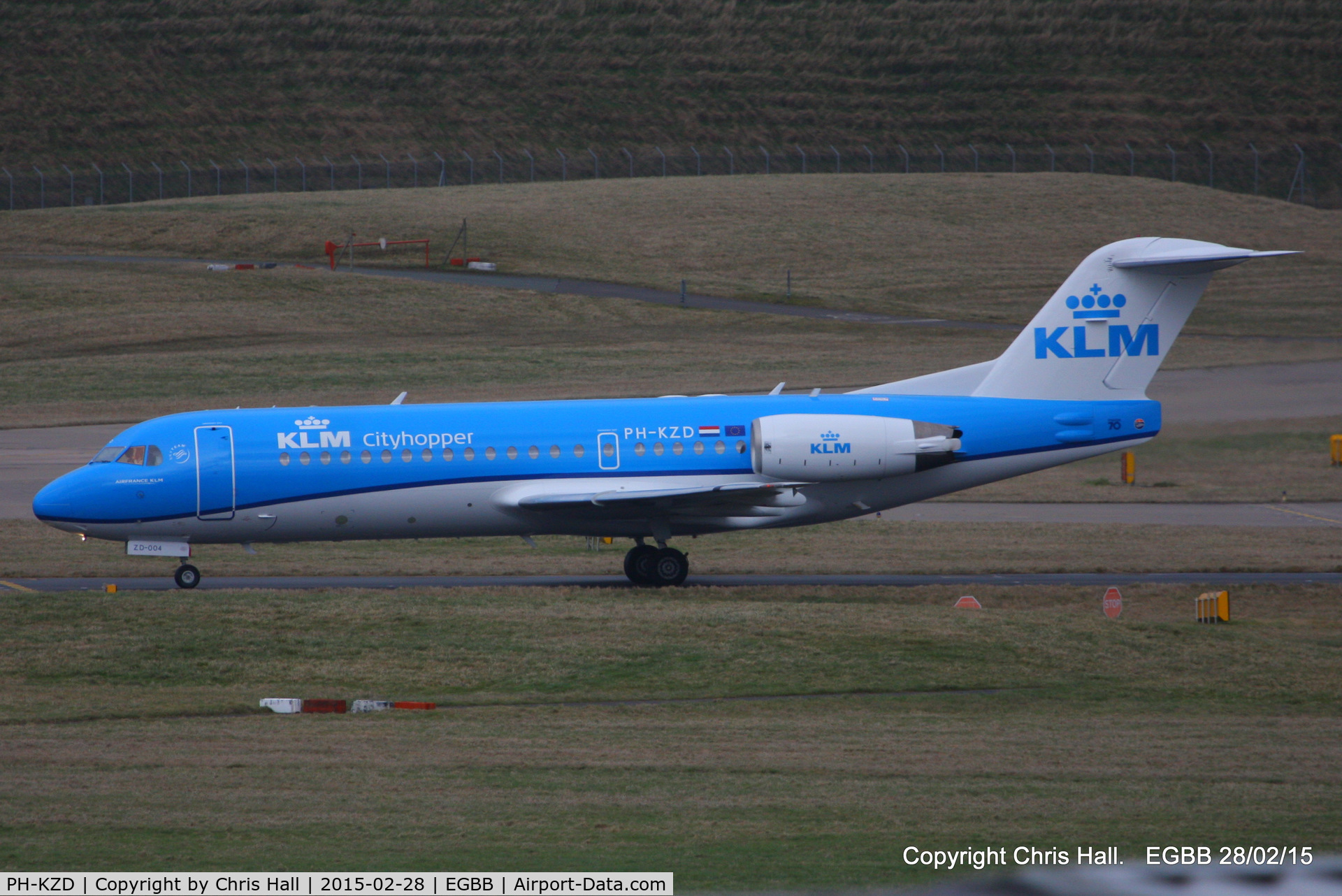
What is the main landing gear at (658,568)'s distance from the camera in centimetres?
2841

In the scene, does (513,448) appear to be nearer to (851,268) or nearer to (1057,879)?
(1057,879)

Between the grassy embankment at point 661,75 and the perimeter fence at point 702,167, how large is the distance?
1.29 m

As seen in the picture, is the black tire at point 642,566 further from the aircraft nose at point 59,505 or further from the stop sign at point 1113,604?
the aircraft nose at point 59,505

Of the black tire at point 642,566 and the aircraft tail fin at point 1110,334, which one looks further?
the aircraft tail fin at point 1110,334

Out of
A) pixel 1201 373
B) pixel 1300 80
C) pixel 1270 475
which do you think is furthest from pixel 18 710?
pixel 1300 80

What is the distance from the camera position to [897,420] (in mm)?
27859

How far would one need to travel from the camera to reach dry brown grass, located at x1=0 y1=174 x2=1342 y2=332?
7969 cm

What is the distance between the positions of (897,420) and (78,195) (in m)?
95.3

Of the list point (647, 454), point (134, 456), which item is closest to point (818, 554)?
point (647, 454)

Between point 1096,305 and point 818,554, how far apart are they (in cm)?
838

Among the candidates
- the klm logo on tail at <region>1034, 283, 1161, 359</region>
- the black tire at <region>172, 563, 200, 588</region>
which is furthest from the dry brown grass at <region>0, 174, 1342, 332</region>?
the black tire at <region>172, 563, 200, 588</region>

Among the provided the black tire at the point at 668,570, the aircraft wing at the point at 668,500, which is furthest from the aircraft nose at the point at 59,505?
the black tire at the point at 668,570

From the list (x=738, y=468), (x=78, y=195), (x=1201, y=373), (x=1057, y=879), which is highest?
(x=78, y=195)

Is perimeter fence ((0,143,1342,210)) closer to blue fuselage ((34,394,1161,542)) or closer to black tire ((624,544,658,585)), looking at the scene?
blue fuselage ((34,394,1161,542))
